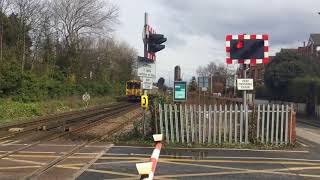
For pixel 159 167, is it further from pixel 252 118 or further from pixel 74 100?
pixel 74 100

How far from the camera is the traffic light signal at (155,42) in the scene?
55.0 feet

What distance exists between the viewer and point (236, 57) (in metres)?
17.0

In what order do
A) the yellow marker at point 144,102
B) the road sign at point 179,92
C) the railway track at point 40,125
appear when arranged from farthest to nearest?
the railway track at point 40,125
the road sign at point 179,92
the yellow marker at point 144,102

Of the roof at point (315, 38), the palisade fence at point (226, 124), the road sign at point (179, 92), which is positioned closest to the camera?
the palisade fence at point (226, 124)

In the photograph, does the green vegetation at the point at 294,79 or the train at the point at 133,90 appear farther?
the train at the point at 133,90

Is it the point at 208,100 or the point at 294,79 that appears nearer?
the point at 208,100

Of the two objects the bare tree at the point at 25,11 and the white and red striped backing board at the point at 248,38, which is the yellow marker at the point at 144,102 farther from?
the bare tree at the point at 25,11

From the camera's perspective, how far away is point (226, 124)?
1612cm

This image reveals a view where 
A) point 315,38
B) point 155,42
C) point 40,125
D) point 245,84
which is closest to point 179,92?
point 155,42

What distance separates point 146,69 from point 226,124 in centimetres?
311

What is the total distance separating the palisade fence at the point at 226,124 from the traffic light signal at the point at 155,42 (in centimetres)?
187

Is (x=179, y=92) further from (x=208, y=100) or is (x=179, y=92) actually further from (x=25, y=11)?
(x=25, y=11)

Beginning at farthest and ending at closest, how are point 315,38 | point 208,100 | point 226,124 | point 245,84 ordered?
point 315,38 → point 208,100 → point 245,84 → point 226,124

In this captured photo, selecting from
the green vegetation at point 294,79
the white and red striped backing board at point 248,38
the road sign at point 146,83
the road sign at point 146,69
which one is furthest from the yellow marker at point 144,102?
the green vegetation at point 294,79
